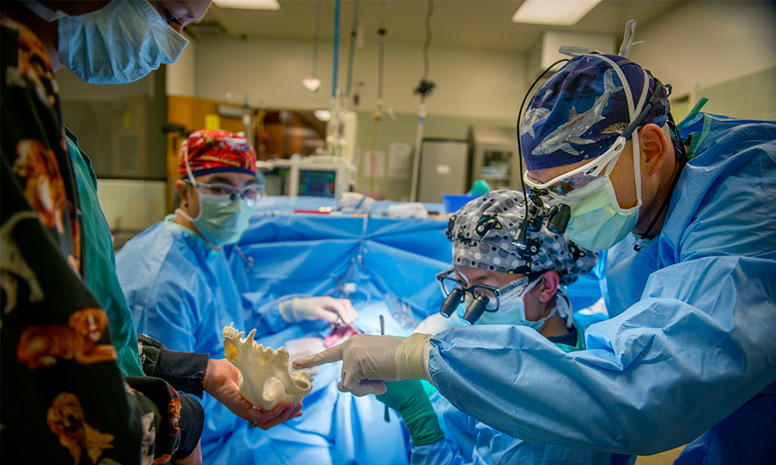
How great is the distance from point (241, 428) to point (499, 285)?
95cm

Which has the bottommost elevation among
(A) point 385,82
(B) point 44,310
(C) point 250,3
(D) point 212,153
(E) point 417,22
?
(B) point 44,310

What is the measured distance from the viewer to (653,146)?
0.92 m

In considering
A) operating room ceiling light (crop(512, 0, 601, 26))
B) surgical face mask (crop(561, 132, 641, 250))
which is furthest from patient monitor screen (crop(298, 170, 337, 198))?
operating room ceiling light (crop(512, 0, 601, 26))

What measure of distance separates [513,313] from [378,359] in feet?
1.71

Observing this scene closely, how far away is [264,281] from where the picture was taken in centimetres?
208

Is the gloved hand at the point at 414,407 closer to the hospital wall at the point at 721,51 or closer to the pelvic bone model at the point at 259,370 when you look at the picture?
the pelvic bone model at the point at 259,370

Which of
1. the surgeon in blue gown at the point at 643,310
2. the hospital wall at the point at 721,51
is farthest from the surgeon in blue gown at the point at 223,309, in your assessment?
the hospital wall at the point at 721,51

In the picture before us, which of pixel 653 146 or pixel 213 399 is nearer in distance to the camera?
pixel 653 146

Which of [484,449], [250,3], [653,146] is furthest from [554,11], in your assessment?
[484,449]

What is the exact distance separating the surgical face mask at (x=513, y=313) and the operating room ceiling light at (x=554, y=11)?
300 centimetres

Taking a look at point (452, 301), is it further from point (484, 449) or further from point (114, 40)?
point (114, 40)

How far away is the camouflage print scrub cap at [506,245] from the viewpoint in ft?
3.86

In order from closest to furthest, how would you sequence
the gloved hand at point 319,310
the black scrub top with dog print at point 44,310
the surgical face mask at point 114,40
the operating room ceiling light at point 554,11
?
the black scrub top with dog print at point 44,310 < the surgical face mask at point 114,40 < the gloved hand at point 319,310 < the operating room ceiling light at point 554,11

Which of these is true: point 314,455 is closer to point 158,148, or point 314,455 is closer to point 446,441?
point 446,441
